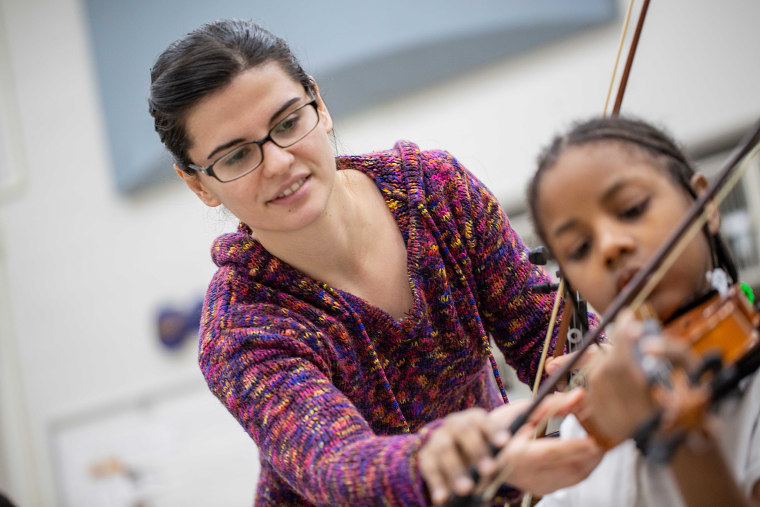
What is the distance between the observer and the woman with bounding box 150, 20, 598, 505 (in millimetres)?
753

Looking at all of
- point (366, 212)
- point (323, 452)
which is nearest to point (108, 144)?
point (366, 212)

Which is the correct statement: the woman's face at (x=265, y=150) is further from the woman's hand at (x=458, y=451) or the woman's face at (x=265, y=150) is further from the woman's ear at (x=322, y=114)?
the woman's hand at (x=458, y=451)

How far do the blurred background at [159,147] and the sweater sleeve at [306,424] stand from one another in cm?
148

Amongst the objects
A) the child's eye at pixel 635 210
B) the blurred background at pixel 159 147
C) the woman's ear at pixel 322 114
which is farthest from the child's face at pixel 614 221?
the blurred background at pixel 159 147

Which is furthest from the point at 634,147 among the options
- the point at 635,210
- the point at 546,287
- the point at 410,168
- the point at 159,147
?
the point at 159,147

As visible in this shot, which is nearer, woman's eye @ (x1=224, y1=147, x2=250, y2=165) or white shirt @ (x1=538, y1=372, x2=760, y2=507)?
white shirt @ (x1=538, y1=372, x2=760, y2=507)

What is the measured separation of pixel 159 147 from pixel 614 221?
2.18 m

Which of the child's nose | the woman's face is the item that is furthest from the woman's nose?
the child's nose

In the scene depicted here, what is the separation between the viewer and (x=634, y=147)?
2.33ft

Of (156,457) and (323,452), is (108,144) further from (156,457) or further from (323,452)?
(323,452)

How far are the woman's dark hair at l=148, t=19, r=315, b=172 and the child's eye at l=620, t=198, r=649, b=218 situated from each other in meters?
0.43

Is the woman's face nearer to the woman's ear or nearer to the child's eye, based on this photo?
the woman's ear

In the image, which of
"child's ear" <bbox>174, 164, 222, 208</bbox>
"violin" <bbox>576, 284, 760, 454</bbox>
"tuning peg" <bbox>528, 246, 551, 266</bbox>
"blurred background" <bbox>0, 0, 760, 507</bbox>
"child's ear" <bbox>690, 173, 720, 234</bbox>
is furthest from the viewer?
"blurred background" <bbox>0, 0, 760, 507</bbox>

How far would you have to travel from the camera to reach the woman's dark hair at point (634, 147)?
713mm
